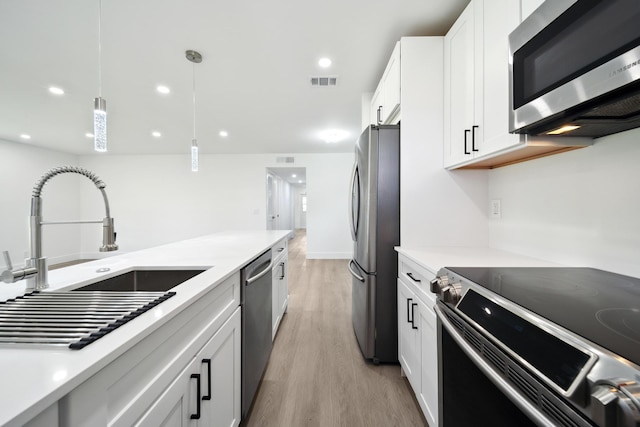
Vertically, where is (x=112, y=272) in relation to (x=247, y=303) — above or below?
above

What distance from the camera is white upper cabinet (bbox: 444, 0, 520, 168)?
118 centimetres

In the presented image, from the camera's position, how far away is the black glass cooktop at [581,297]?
494 mm

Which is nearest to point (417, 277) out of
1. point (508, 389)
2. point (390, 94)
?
point (508, 389)

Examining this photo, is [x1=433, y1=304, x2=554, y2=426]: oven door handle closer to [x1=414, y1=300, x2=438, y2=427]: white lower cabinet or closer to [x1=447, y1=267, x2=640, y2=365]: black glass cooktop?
[x1=447, y1=267, x2=640, y2=365]: black glass cooktop

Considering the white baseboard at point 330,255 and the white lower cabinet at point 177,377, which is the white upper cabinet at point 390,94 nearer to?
the white lower cabinet at point 177,377

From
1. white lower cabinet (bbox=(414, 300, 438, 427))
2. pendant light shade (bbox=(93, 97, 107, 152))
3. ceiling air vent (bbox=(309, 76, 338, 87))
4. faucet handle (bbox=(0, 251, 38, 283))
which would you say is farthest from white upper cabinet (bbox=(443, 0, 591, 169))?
pendant light shade (bbox=(93, 97, 107, 152))

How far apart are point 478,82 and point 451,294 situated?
4.00ft

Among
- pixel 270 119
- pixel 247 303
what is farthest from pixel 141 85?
pixel 247 303

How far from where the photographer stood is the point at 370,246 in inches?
71.3

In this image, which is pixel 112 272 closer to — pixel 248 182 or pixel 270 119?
pixel 270 119

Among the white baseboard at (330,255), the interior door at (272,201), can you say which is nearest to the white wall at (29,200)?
the interior door at (272,201)

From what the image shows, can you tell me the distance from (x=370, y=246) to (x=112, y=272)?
4.97 ft

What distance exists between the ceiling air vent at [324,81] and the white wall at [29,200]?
4902mm

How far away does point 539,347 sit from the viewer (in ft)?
1.74
